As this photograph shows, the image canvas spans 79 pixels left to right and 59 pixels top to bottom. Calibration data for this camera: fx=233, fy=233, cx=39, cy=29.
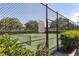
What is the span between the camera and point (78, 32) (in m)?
6.34

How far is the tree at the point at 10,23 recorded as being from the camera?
197 inches

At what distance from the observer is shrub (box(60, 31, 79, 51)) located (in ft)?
20.3

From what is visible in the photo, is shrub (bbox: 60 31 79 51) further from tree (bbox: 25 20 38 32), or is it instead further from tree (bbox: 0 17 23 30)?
tree (bbox: 0 17 23 30)

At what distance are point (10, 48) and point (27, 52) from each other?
51 centimetres

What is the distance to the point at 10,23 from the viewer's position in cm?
506

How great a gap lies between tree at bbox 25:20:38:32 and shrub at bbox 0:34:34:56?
1.39 feet

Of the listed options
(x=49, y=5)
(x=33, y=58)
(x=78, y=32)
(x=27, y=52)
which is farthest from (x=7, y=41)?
(x=78, y=32)

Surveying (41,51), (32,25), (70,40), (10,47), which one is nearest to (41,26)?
(32,25)

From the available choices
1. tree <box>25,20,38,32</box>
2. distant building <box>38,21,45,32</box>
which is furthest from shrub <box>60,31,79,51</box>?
tree <box>25,20,38,32</box>

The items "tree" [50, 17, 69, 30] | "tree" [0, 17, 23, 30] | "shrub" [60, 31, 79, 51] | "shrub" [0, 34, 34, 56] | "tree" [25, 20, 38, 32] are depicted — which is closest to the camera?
"shrub" [0, 34, 34, 56]

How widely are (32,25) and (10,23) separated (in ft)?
1.67

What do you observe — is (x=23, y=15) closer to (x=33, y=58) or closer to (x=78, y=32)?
(x=33, y=58)

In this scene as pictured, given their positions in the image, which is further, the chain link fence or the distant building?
the distant building

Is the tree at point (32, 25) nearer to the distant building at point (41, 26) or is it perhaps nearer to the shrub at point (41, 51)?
the distant building at point (41, 26)
